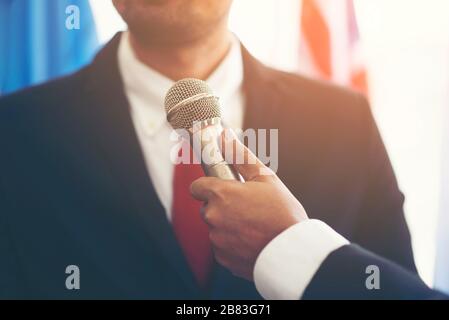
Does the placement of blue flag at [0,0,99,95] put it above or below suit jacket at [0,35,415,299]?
above

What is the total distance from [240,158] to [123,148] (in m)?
0.39

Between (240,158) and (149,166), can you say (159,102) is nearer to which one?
(149,166)

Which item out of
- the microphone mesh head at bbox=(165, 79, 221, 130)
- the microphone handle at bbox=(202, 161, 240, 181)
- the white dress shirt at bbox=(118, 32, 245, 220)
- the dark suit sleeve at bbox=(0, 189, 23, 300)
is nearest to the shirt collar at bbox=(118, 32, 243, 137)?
the white dress shirt at bbox=(118, 32, 245, 220)

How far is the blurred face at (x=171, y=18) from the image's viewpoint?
1.77 meters

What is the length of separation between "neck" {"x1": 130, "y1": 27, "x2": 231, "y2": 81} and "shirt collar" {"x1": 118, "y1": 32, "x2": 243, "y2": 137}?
2 centimetres

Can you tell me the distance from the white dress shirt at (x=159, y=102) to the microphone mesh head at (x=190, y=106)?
0.21m

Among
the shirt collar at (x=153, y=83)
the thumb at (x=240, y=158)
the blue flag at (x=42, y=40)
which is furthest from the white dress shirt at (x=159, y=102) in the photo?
the thumb at (x=240, y=158)

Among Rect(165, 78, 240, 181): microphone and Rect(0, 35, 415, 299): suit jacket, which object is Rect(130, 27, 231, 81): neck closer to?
Rect(0, 35, 415, 299): suit jacket

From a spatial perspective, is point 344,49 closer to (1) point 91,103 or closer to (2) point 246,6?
(2) point 246,6

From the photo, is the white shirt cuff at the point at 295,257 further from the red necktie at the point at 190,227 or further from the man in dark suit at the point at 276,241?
the red necktie at the point at 190,227

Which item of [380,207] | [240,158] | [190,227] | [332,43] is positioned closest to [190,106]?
[240,158]

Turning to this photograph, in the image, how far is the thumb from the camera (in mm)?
1502

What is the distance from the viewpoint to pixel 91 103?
1808 mm

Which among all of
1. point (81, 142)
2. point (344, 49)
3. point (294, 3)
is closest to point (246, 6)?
point (294, 3)
